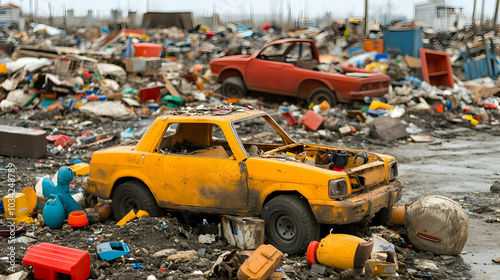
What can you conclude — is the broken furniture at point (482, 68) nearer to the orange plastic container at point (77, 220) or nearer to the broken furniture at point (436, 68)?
the broken furniture at point (436, 68)

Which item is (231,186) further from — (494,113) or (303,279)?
(494,113)

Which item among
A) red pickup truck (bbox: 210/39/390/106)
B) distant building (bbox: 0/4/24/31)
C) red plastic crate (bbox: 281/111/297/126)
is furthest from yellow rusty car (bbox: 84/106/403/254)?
distant building (bbox: 0/4/24/31)

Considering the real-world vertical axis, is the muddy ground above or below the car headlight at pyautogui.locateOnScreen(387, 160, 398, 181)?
below

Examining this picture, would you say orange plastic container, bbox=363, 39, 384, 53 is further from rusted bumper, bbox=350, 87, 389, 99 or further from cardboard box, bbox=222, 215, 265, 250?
cardboard box, bbox=222, 215, 265, 250

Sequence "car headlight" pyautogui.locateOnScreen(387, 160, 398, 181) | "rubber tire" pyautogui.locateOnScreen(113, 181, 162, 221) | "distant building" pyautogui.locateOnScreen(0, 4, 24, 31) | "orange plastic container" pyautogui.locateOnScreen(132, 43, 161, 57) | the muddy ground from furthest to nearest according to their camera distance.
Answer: "distant building" pyautogui.locateOnScreen(0, 4, 24, 31) < "orange plastic container" pyautogui.locateOnScreen(132, 43, 161, 57) < "rubber tire" pyautogui.locateOnScreen(113, 181, 162, 221) < "car headlight" pyautogui.locateOnScreen(387, 160, 398, 181) < the muddy ground

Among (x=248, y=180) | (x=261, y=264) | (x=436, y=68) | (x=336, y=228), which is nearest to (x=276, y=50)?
(x=436, y=68)

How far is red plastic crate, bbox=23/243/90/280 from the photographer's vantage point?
13.1 ft

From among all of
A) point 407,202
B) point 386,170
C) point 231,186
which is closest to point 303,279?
point 231,186

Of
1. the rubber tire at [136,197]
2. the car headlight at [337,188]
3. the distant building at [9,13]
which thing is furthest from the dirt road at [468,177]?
the distant building at [9,13]

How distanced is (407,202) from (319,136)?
168 inches

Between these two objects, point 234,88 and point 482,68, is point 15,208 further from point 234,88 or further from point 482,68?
point 482,68

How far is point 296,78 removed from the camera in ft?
41.5

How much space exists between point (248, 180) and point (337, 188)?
92cm

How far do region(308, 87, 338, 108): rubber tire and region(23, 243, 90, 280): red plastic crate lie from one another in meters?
9.05
